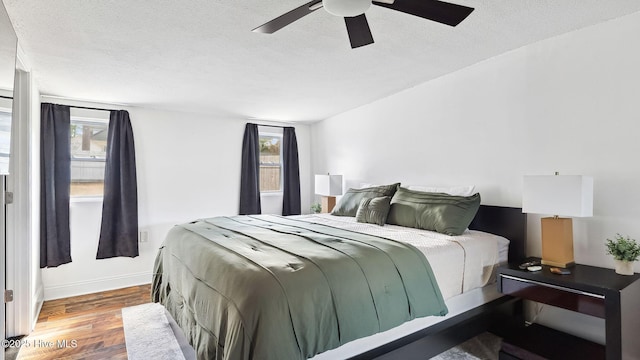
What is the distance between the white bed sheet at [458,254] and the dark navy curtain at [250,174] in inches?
106

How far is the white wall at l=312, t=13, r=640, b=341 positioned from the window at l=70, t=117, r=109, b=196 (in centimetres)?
369

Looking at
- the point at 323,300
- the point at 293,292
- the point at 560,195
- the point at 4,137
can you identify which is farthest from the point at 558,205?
the point at 4,137

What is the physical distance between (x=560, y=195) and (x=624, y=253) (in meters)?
0.48

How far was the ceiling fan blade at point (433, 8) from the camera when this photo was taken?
1629 mm

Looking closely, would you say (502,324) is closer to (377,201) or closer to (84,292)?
(377,201)

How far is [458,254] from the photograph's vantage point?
2232 mm

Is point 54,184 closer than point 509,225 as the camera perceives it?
No

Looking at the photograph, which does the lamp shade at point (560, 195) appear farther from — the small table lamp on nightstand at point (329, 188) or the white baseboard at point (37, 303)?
the white baseboard at point (37, 303)

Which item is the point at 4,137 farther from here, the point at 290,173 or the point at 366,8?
the point at 290,173

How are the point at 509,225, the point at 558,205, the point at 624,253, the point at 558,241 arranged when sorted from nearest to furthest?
the point at 624,253
the point at 558,205
the point at 558,241
the point at 509,225

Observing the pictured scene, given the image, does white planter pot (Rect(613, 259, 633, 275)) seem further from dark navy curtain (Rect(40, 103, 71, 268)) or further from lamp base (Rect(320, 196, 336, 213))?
dark navy curtain (Rect(40, 103, 71, 268))

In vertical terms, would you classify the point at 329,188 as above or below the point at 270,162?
below

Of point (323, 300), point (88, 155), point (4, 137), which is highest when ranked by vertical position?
point (88, 155)

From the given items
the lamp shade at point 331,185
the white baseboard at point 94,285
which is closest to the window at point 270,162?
the lamp shade at point 331,185
